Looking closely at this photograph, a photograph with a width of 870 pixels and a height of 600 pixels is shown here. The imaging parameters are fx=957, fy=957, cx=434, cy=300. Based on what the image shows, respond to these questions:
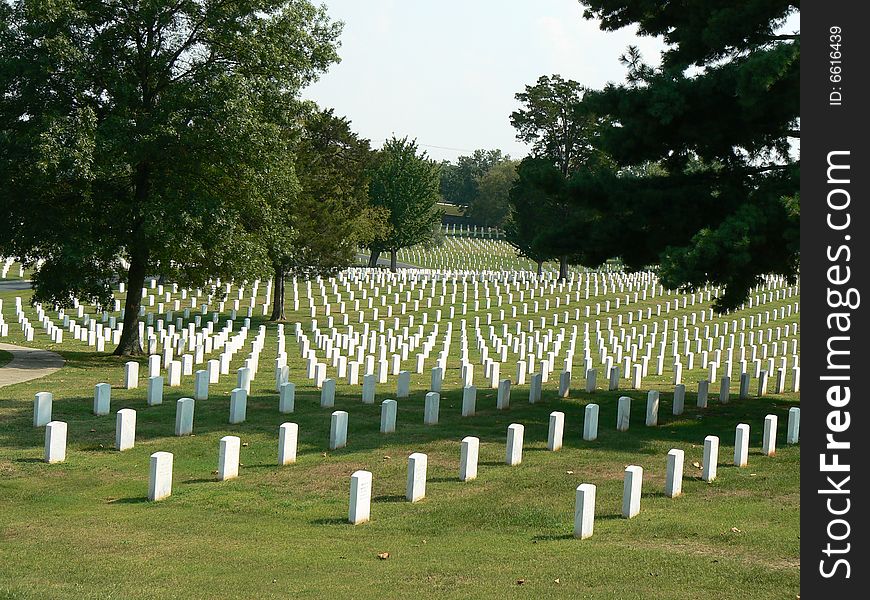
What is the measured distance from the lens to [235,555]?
7828 millimetres

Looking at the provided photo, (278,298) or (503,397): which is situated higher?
(278,298)

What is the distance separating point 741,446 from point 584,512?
364cm

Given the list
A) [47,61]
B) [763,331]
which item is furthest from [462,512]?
[763,331]

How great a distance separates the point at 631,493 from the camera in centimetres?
900

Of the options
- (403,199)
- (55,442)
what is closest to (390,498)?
(55,442)

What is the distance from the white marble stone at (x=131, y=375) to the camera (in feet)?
55.4

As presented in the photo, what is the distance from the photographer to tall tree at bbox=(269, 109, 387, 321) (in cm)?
3447

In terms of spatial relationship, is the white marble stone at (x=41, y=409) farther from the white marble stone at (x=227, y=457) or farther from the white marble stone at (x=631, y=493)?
the white marble stone at (x=631, y=493)

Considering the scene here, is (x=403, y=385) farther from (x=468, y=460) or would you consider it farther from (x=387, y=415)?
(x=468, y=460)

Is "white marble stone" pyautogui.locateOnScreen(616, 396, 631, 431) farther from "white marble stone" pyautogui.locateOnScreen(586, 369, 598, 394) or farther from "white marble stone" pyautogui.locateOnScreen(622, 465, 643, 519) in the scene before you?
"white marble stone" pyautogui.locateOnScreen(622, 465, 643, 519)

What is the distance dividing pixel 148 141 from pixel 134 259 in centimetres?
356

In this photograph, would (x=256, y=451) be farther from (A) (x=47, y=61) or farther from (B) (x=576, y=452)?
(A) (x=47, y=61)

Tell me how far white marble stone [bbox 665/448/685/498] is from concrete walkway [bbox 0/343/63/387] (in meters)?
12.9

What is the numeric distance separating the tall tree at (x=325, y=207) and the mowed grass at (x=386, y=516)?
62.7 feet
